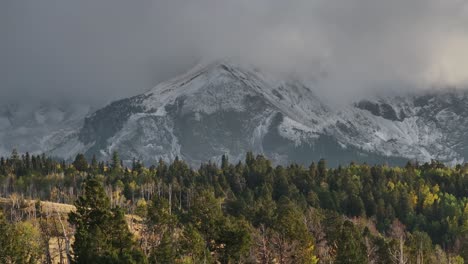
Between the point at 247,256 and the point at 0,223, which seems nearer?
the point at 0,223

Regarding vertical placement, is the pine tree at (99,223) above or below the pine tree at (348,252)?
above

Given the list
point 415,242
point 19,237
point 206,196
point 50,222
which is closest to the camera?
Result: point 19,237

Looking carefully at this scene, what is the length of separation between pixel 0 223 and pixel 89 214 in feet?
45.7

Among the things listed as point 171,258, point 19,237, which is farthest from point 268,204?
point 19,237

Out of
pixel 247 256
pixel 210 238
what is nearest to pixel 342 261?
pixel 247 256

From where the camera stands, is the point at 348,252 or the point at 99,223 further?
the point at 348,252

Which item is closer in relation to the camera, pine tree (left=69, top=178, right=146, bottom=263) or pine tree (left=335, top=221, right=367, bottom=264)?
pine tree (left=69, top=178, right=146, bottom=263)

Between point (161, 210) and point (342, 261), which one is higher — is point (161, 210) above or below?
above

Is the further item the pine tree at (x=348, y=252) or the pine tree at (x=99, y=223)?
the pine tree at (x=348, y=252)

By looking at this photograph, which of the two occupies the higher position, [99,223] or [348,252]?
[99,223]

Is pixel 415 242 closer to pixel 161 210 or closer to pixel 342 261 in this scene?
pixel 342 261

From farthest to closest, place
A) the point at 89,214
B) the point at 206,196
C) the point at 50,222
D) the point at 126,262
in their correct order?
1. the point at 50,222
2. the point at 206,196
3. the point at 89,214
4. the point at 126,262

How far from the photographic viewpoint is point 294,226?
12200cm

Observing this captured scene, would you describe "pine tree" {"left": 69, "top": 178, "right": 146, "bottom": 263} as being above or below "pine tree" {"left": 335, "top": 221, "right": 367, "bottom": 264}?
above
